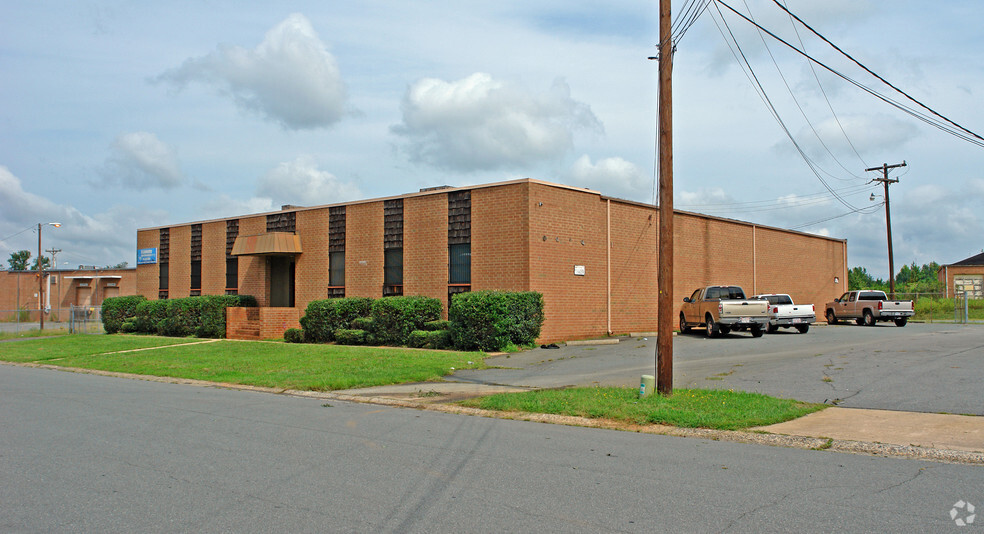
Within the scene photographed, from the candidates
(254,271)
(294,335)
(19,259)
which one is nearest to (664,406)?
(294,335)

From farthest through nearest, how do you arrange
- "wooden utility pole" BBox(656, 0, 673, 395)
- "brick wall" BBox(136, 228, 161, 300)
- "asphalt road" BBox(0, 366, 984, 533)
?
"brick wall" BBox(136, 228, 161, 300)
"wooden utility pole" BBox(656, 0, 673, 395)
"asphalt road" BBox(0, 366, 984, 533)

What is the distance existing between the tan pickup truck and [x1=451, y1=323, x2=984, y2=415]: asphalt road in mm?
1049

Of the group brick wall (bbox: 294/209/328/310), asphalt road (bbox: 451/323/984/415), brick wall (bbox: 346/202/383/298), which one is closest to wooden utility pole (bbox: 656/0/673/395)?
asphalt road (bbox: 451/323/984/415)

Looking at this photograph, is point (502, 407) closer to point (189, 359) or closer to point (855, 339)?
point (189, 359)

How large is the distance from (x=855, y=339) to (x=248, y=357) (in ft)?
64.3

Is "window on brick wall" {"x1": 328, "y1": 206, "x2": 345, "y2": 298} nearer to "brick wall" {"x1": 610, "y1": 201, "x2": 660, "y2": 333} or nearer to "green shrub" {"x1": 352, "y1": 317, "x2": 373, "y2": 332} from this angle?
"green shrub" {"x1": 352, "y1": 317, "x2": 373, "y2": 332}

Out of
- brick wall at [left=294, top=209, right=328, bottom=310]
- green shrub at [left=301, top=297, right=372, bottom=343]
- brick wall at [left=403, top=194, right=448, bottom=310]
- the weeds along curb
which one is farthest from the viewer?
brick wall at [left=294, top=209, right=328, bottom=310]

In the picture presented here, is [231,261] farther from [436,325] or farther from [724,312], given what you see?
[724,312]

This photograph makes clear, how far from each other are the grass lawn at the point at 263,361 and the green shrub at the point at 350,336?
1.00 metres

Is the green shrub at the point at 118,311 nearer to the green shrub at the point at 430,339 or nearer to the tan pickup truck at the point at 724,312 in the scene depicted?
the green shrub at the point at 430,339

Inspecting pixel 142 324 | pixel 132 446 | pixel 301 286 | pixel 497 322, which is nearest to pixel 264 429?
pixel 132 446

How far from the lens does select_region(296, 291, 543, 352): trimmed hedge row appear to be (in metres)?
22.3

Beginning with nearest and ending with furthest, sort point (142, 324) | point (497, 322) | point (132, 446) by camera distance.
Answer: point (132, 446)
point (497, 322)
point (142, 324)

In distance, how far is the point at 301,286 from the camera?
32281mm
